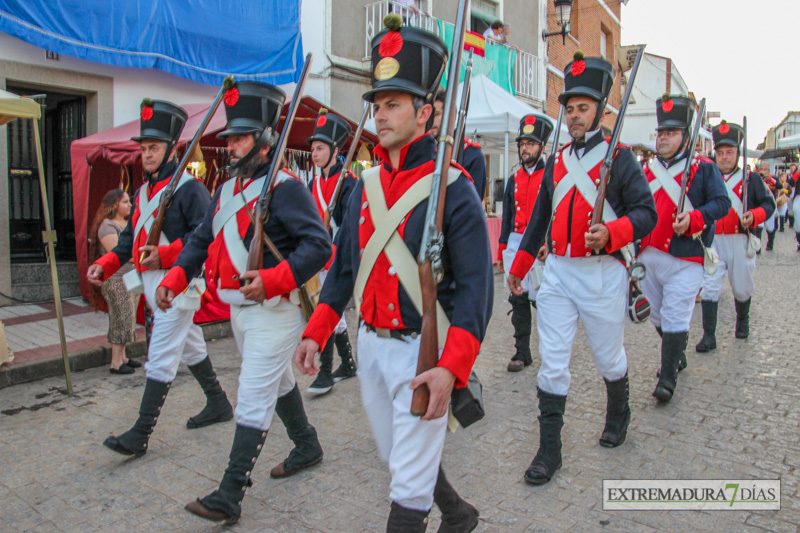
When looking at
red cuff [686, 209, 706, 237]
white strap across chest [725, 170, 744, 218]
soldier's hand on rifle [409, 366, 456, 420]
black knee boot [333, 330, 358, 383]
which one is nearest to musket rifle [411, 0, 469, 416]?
soldier's hand on rifle [409, 366, 456, 420]

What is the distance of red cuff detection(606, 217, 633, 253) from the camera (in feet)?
11.9

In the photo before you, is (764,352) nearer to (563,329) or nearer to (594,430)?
(594,430)

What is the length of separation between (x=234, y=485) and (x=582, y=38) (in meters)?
21.9

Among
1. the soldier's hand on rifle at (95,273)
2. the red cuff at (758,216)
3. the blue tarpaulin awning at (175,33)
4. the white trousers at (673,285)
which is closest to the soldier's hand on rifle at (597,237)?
the white trousers at (673,285)

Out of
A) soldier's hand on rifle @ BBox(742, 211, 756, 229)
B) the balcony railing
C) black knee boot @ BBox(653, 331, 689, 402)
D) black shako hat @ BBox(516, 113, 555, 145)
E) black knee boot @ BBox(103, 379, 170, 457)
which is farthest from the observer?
the balcony railing

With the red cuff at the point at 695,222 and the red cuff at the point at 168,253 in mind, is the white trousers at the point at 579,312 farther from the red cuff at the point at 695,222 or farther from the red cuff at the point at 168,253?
the red cuff at the point at 168,253

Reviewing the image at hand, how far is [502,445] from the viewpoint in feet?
13.8

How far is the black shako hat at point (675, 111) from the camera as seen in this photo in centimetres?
513

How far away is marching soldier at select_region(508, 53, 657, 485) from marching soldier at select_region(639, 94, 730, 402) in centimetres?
130

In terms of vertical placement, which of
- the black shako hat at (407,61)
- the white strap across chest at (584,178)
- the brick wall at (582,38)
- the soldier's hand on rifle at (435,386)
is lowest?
the soldier's hand on rifle at (435,386)

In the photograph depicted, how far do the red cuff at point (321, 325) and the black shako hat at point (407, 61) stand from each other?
897 mm

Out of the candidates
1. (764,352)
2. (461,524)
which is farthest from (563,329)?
(764,352)

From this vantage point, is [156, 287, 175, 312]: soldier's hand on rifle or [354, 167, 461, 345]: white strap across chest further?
[156, 287, 175, 312]: soldier's hand on rifle

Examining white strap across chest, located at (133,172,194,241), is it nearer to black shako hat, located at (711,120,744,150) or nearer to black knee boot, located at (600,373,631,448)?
black knee boot, located at (600,373,631,448)
